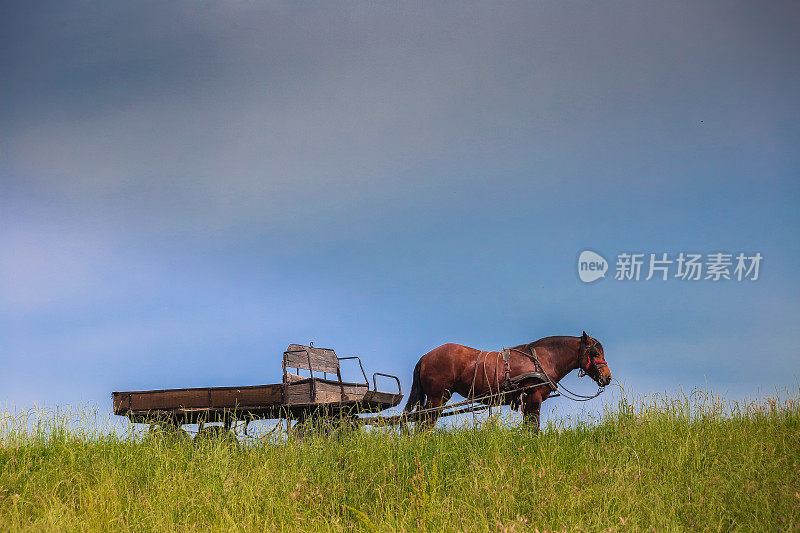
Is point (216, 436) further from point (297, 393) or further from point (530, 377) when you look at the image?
point (530, 377)

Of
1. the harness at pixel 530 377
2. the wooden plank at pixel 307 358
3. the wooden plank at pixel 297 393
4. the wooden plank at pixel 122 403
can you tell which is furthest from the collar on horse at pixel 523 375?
the wooden plank at pixel 122 403

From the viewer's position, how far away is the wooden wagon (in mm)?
11016

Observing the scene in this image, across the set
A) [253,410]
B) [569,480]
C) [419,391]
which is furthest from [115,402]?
[569,480]

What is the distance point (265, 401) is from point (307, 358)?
1.16 m

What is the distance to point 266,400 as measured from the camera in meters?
11.1

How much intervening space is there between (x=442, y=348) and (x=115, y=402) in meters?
6.81

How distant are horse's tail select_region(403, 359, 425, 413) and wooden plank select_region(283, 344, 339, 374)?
1.76 metres

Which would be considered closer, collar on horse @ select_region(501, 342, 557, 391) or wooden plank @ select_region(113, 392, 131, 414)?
wooden plank @ select_region(113, 392, 131, 414)

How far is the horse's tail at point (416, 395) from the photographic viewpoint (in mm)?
12664

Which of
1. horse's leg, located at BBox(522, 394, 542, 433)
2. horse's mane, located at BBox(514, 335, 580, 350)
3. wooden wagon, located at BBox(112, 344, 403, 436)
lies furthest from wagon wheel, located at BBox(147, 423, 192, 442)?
horse's mane, located at BBox(514, 335, 580, 350)

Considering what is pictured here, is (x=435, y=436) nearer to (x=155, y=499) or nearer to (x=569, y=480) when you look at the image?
(x=569, y=480)

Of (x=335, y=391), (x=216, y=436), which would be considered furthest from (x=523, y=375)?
(x=216, y=436)

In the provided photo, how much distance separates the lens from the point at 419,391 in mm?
12891

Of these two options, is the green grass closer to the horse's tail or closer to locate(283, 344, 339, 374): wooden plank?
locate(283, 344, 339, 374): wooden plank
